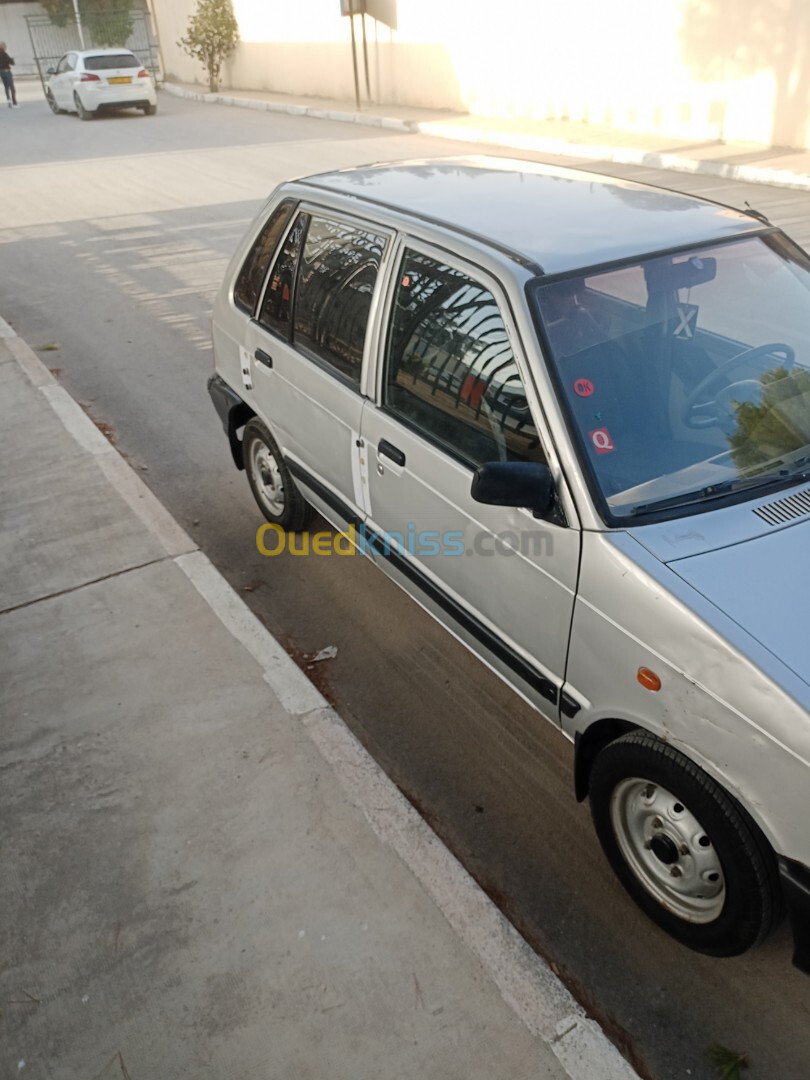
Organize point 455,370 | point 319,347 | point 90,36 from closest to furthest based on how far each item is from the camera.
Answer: point 455,370
point 319,347
point 90,36

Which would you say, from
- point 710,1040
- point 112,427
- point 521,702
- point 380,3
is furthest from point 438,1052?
point 380,3

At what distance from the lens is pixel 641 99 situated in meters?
16.2

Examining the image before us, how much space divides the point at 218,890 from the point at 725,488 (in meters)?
2.08

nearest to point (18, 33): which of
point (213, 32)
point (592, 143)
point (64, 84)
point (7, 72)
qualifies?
point (7, 72)

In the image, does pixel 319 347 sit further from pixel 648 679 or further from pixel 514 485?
pixel 648 679

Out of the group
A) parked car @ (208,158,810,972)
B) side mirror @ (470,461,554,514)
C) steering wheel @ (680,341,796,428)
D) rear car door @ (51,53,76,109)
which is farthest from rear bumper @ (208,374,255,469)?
rear car door @ (51,53,76,109)

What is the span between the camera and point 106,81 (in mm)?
23609

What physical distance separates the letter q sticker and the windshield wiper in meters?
0.20

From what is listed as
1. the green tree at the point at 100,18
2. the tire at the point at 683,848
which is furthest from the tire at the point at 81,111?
the tire at the point at 683,848

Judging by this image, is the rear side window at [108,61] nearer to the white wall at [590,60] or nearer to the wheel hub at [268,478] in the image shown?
the white wall at [590,60]

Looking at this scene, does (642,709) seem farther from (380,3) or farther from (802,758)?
(380,3)

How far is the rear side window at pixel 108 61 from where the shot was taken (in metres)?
23.5

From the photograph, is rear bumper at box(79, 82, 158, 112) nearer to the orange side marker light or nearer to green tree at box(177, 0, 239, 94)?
green tree at box(177, 0, 239, 94)

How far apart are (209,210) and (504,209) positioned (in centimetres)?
1037
